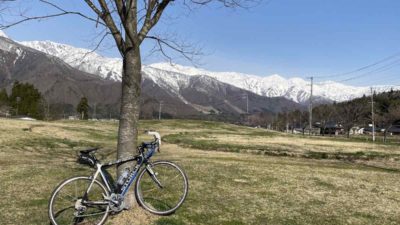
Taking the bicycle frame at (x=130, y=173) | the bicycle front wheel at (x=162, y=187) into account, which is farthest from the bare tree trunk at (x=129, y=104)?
the bicycle front wheel at (x=162, y=187)

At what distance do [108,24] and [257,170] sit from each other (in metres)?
10.3

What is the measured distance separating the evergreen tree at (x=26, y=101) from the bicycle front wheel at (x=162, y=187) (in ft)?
431

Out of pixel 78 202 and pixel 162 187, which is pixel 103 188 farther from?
pixel 162 187

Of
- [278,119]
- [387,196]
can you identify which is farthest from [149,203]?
[278,119]

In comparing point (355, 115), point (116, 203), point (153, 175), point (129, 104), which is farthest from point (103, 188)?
point (355, 115)

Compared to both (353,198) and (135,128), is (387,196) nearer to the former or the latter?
(353,198)

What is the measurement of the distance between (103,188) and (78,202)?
56cm

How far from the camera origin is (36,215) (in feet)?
33.1

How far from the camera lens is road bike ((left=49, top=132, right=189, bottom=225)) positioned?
8977mm

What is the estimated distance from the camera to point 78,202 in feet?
29.6

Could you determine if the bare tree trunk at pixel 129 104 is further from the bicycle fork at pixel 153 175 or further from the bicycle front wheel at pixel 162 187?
the bicycle front wheel at pixel 162 187

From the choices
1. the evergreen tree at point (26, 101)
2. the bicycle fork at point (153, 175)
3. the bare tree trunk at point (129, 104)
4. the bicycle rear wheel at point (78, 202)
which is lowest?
the bicycle rear wheel at point (78, 202)

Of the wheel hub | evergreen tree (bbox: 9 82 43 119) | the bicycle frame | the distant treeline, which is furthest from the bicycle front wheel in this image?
evergreen tree (bbox: 9 82 43 119)

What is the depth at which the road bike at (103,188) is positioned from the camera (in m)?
8.98
